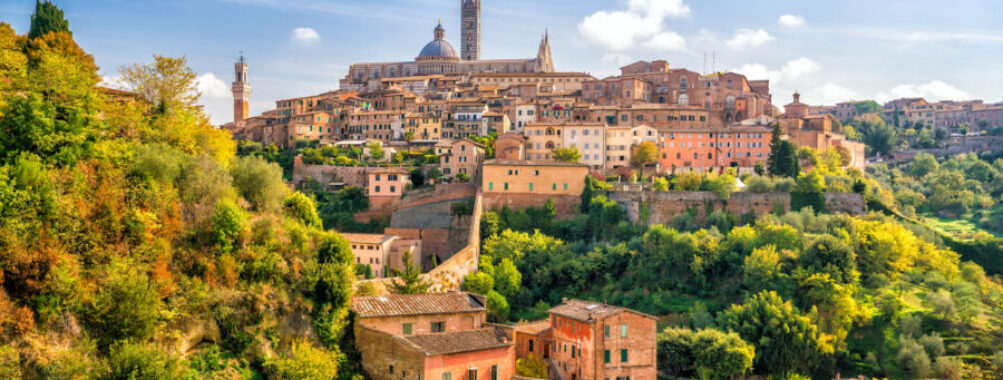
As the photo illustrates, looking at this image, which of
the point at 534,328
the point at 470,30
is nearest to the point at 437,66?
the point at 470,30

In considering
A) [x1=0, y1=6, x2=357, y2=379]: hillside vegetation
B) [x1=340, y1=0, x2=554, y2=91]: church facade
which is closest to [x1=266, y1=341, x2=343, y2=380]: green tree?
[x1=0, y1=6, x2=357, y2=379]: hillside vegetation

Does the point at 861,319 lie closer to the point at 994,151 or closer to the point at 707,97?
the point at 707,97

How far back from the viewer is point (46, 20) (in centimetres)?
2981

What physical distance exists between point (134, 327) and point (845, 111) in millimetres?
91220

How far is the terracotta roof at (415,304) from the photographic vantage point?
2459 cm

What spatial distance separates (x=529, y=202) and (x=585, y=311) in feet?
51.5

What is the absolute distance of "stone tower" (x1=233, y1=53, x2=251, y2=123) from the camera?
78000mm

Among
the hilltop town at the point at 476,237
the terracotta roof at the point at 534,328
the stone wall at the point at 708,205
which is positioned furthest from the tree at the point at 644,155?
the terracotta roof at the point at 534,328

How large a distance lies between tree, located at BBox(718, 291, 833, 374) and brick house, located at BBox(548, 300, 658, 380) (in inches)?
205

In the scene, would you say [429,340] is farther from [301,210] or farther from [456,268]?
[456,268]

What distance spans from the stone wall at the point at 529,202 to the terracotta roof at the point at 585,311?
46.2 ft

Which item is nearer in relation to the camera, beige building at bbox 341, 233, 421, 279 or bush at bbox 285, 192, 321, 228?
bush at bbox 285, 192, 321, 228

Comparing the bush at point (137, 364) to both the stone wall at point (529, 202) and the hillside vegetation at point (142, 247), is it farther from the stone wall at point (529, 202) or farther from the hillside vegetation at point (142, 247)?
the stone wall at point (529, 202)

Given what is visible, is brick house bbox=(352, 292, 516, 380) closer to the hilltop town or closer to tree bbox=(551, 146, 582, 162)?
the hilltop town
